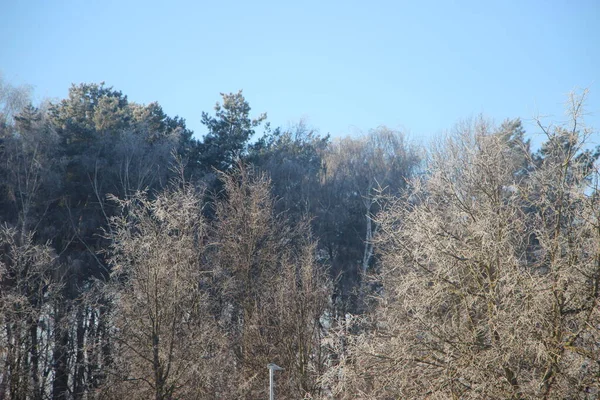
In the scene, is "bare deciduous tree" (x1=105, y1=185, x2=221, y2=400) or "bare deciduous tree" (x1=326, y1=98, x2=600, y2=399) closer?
"bare deciduous tree" (x1=326, y1=98, x2=600, y2=399)

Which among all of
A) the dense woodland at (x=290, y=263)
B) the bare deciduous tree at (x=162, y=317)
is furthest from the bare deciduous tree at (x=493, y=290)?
the bare deciduous tree at (x=162, y=317)

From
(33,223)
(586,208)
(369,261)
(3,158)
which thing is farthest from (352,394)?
(369,261)

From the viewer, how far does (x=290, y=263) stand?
1106 inches

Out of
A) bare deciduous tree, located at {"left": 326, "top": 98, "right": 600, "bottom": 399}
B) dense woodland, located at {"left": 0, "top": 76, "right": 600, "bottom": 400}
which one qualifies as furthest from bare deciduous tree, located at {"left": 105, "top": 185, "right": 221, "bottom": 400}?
bare deciduous tree, located at {"left": 326, "top": 98, "right": 600, "bottom": 399}

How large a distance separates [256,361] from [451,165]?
1173 cm

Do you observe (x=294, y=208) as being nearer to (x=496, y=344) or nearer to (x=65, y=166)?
(x=65, y=166)

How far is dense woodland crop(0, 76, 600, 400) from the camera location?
11703mm

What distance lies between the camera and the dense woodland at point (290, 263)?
1170 cm

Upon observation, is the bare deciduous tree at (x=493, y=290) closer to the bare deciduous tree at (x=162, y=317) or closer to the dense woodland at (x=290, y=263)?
the dense woodland at (x=290, y=263)

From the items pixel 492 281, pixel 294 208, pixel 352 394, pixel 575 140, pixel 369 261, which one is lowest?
pixel 352 394

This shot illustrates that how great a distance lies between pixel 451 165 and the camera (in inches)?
540

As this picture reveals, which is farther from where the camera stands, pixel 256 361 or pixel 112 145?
pixel 112 145

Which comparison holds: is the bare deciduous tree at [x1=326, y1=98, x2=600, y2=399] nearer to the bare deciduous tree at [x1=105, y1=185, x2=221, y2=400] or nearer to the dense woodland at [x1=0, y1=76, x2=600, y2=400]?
the dense woodland at [x1=0, y1=76, x2=600, y2=400]

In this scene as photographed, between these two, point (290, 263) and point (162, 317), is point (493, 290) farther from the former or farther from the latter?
point (290, 263)
